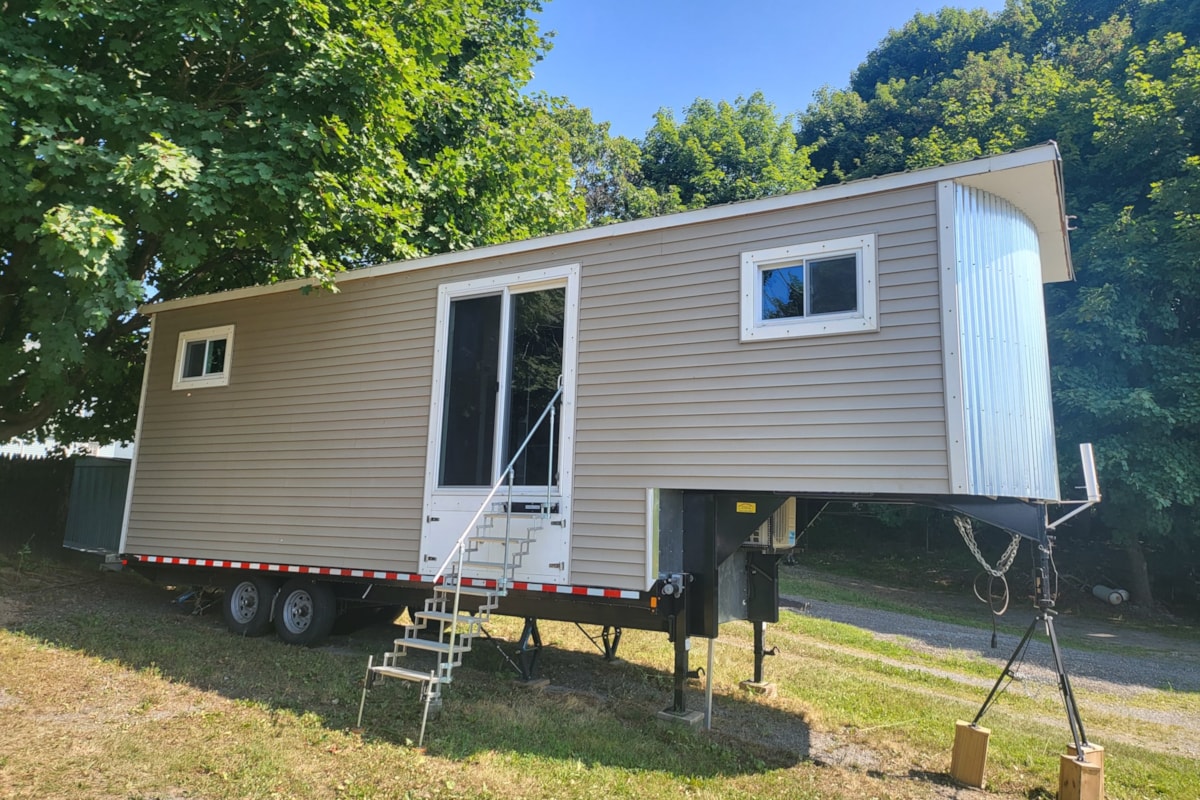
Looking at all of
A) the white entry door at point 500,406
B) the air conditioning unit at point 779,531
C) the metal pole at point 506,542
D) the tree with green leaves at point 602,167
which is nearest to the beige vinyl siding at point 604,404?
the white entry door at point 500,406

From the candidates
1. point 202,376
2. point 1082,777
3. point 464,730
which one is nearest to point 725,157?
point 202,376

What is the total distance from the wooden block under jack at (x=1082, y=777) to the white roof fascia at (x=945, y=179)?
12.1ft

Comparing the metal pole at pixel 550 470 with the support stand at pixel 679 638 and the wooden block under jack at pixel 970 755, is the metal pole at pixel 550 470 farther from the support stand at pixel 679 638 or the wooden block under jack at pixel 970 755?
the wooden block under jack at pixel 970 755

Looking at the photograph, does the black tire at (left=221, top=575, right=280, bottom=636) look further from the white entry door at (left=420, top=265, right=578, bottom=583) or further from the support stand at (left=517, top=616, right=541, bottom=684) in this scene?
the support stand at (left=517, top=616, right=541, bottom=684)

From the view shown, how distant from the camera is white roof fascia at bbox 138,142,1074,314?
4988 millimetres

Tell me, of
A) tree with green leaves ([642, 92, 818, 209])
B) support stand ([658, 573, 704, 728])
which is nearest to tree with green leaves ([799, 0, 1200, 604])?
tree with green leaves ([642, 92, 818, 209])

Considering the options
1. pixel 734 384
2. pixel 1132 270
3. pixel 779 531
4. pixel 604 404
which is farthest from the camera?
pixel 1132 270

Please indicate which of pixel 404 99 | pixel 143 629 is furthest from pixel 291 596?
pixel 404 99

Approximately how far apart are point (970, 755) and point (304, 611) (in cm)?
602

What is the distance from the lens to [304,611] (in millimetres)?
7531

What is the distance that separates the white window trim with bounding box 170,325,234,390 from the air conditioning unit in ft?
19.3

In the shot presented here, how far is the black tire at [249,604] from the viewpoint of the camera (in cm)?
767

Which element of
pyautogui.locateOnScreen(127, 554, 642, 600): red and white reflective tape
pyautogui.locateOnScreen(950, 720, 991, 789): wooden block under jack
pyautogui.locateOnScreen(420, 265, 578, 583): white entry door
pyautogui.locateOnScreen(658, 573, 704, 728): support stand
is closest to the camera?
pyautogui.locateOnScreen(950, 720, 991, 789): wooden block under jack

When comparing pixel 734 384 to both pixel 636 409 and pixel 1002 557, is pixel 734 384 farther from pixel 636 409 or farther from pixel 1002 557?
pixel 1002 557
